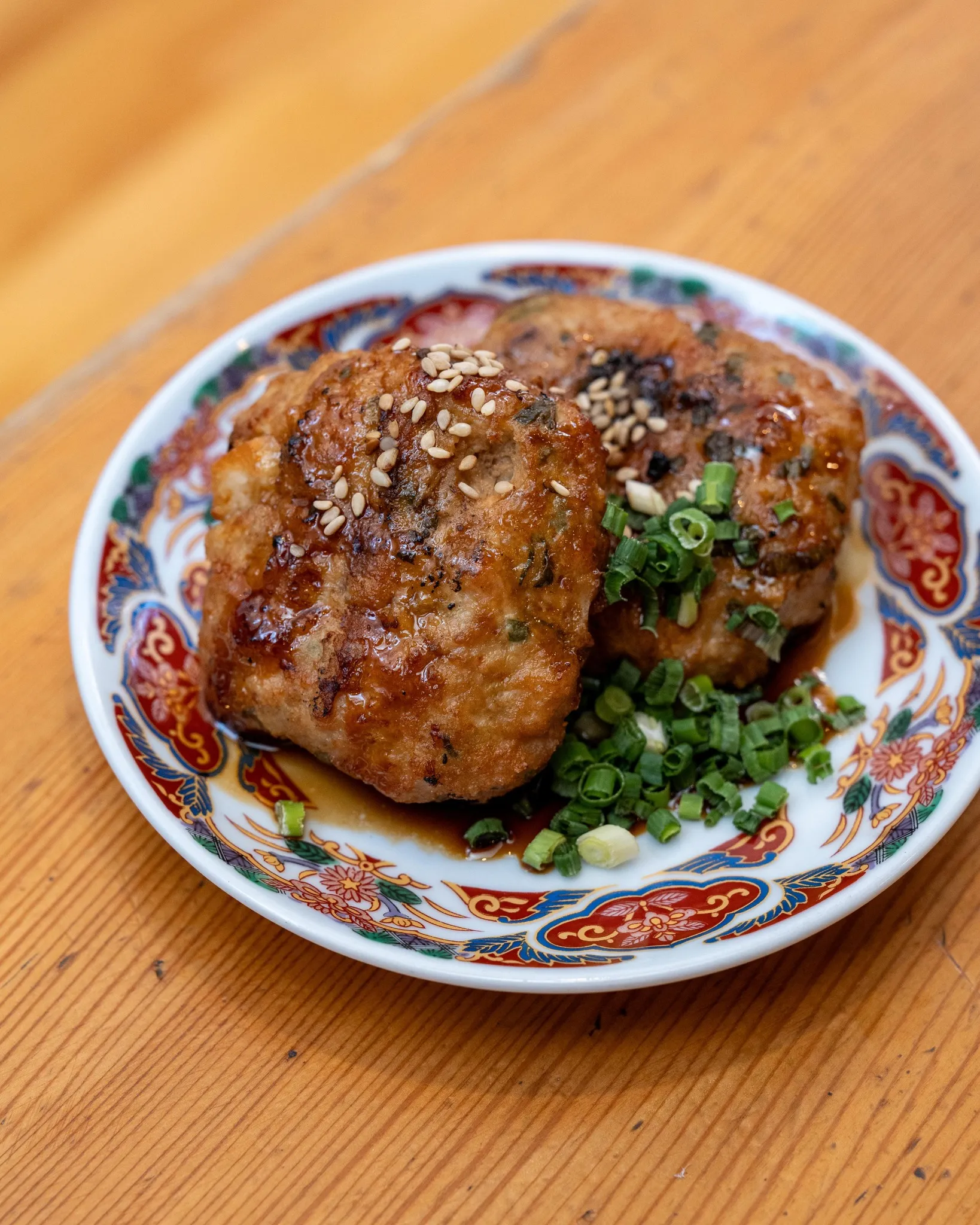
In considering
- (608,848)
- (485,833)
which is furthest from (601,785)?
(485,833)

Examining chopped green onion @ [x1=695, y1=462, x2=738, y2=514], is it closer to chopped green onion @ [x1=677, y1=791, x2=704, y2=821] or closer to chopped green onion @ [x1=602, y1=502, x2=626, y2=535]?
chopped green onion @ [x1=602, y1=502, x2=626, y2=535]

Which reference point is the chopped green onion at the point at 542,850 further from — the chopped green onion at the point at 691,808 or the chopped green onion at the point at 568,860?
the chopped green onion at the point at 691,808

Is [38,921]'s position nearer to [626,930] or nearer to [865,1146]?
[626,930]

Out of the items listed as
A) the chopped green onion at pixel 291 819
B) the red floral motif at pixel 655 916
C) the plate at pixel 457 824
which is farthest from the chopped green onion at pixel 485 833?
the chopped green onion at pixel 291 819

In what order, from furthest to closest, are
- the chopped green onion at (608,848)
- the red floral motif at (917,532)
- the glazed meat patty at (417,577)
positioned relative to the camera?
the red floral motif at (917,532) → the chopped green onion at (608,848) → the glazed meat patty at (417,577)

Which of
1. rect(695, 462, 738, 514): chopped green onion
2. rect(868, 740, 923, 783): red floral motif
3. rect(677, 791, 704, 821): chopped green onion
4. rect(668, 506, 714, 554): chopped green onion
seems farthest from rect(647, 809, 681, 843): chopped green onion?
rect(695, 462, 738, 514): chopped green onion

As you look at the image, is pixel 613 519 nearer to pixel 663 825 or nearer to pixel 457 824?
pixel 663 825

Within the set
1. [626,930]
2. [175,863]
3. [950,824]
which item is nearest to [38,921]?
[175,863]
